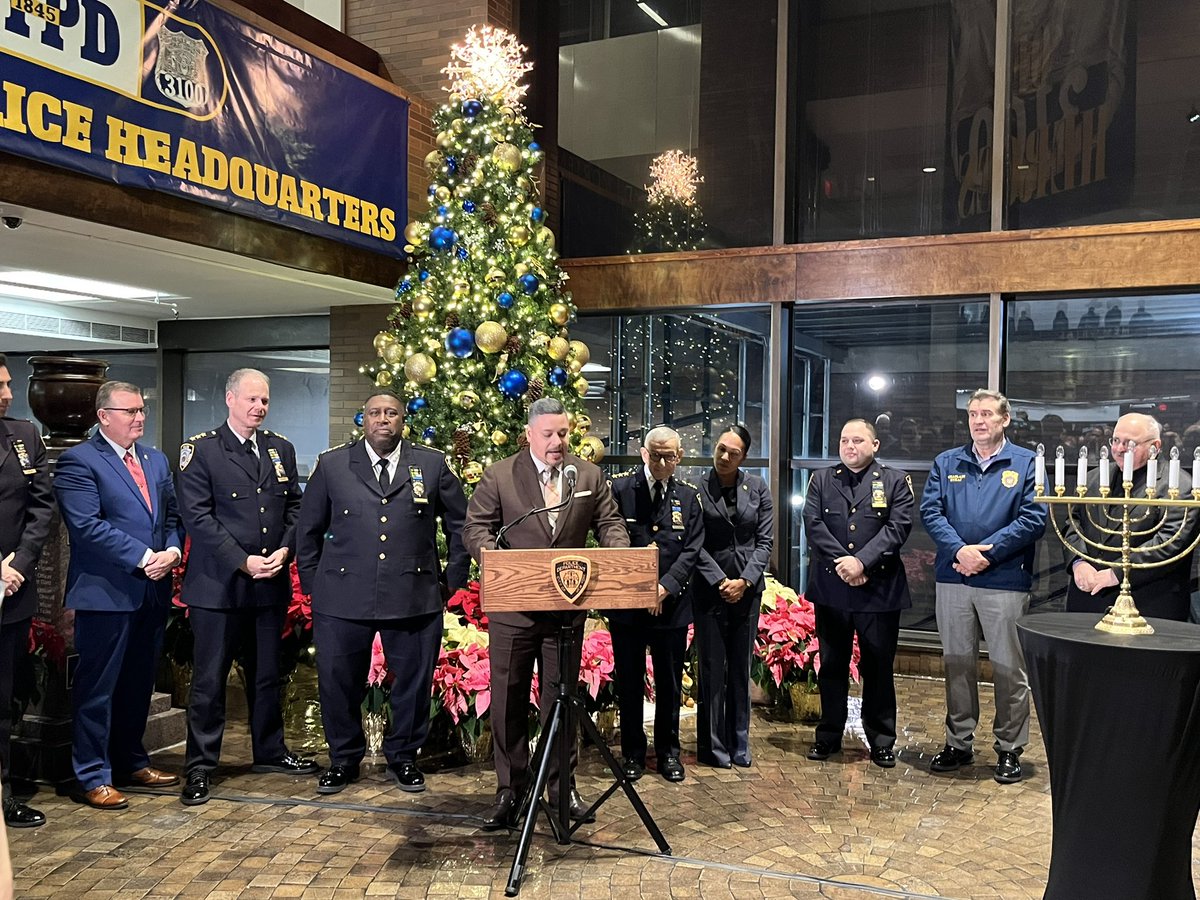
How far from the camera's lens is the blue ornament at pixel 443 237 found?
280 inches

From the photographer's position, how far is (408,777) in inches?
183

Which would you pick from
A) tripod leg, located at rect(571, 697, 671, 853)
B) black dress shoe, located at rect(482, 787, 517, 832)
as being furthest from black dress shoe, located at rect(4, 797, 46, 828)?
tripod leg, located at rect(571, 697, 671, 853)

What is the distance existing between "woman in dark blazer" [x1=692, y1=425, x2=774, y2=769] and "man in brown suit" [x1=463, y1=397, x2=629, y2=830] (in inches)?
39.3

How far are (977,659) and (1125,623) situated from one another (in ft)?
6.20

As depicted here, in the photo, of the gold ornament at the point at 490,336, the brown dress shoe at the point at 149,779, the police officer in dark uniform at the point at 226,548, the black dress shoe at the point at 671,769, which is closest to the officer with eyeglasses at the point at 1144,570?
the black dress shoe at the point at 671,769

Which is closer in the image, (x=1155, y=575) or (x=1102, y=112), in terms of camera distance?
(x=1155, y=575)

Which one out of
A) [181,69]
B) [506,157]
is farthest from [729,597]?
[181,69]

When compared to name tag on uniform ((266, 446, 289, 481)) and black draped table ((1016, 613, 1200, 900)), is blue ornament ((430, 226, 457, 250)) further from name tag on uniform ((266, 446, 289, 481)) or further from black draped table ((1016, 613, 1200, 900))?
black draped table ((1016, 613, 1200, 900))

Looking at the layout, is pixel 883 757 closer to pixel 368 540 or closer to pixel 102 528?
pixel 368 540

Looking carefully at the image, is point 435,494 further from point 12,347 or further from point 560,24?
point 12,347

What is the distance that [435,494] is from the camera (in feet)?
15.4

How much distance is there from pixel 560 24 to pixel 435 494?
551cm

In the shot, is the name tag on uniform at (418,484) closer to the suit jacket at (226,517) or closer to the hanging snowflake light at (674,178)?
the suit jacket at (226,517)

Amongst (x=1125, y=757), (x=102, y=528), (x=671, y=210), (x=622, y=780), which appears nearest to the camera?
(x=1125, y=757)
